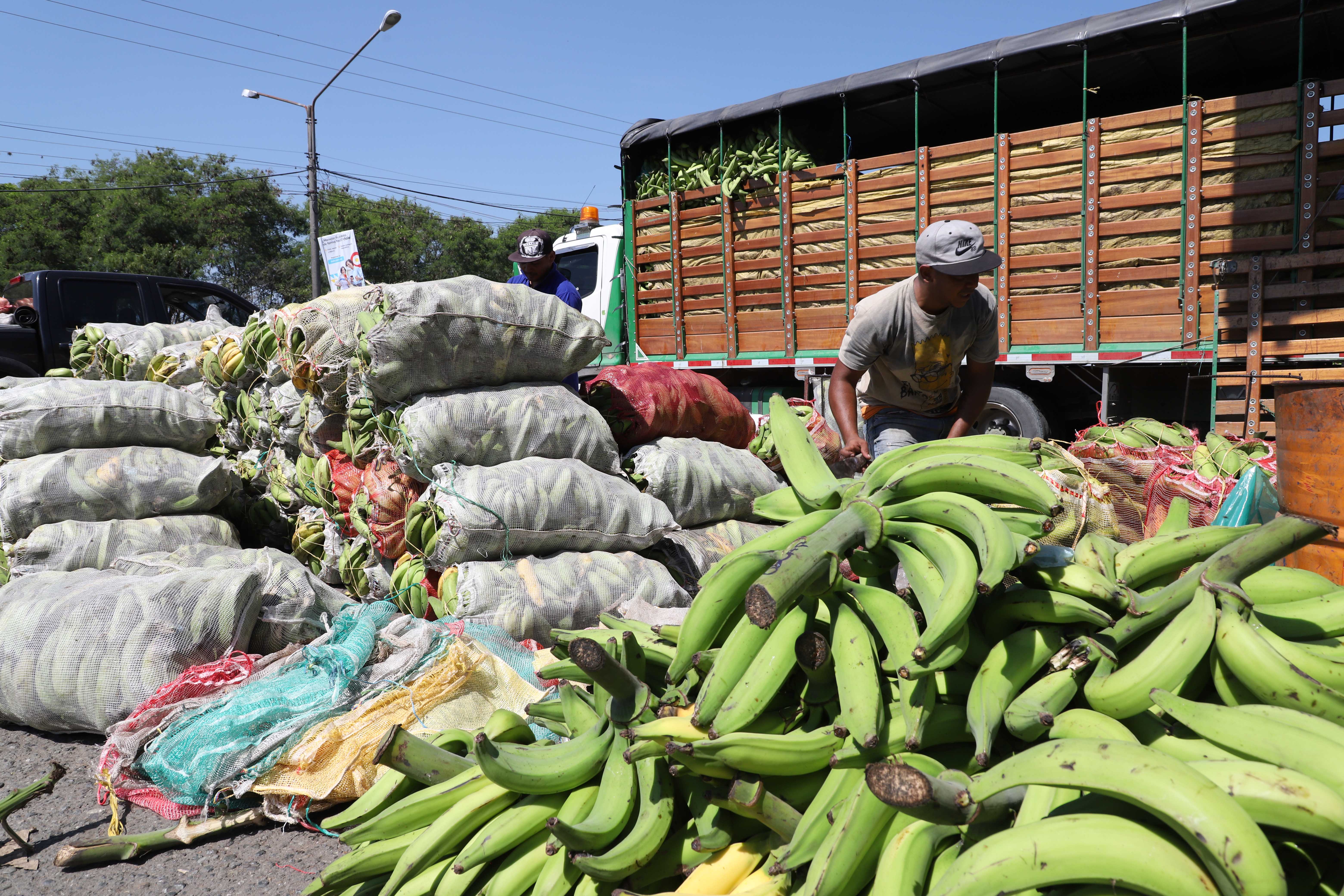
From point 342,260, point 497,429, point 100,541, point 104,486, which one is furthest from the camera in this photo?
point 342,260

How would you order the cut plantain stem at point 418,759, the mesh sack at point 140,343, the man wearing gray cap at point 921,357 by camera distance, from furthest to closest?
the mesh sack at point 140,343 → the man wearing gray cap at point 921,357 → the cut plantain stem at point 418,759

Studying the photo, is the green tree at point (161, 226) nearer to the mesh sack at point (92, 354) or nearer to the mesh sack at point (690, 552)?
the mesh sack at point (92, 354)

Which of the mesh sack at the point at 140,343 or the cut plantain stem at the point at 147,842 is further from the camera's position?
the mesh sack at the point at 140,343

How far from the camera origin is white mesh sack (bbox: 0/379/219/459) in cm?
451

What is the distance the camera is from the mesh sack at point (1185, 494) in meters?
4.04

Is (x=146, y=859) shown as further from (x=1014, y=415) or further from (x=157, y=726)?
(x=1014, y=415)

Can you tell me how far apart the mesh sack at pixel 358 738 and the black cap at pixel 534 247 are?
116 inches

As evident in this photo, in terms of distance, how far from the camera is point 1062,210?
704cm

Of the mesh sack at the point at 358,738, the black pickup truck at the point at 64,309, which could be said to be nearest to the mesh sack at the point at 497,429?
the mesh sack at the point at 358,738

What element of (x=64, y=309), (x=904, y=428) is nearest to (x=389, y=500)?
(x=904, y=428)

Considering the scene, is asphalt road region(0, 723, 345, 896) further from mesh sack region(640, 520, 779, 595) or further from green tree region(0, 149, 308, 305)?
green tree region(0, 149, 308, 305)

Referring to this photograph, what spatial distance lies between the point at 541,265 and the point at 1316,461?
4275 millimetres

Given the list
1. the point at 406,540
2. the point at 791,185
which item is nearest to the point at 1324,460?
the point at 406,540

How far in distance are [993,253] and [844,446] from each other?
1001 mm
